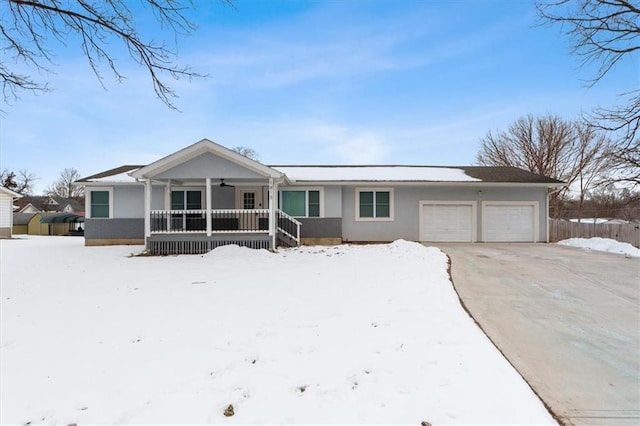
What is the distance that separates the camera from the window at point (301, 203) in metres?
13.6

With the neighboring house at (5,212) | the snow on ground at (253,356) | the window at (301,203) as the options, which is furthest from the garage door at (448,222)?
the neighboring house at (5,212)

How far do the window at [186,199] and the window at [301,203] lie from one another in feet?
11.7

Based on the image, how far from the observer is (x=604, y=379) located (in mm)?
3137

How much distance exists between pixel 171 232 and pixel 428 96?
12.2 metres

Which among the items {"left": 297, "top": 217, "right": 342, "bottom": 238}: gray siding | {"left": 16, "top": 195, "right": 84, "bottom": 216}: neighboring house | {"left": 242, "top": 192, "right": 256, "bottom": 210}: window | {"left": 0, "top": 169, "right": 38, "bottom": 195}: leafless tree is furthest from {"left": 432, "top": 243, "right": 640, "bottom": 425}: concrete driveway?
{"left": 0, "top": 169, "right": 38, "bottom": 195}: leafless tree

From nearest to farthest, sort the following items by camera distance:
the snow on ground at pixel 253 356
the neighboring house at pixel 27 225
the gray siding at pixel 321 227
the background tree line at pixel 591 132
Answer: the snow on ground at pixel 253 356
the background tree line at pixel 591 132
the gray siding at pixel 321 227
the neighboring house at pixel 27 225

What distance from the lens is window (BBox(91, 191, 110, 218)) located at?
1373cm

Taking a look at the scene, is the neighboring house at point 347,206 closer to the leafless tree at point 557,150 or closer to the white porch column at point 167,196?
the white porch column at point 167,196

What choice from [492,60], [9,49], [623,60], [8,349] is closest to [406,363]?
[8,349]

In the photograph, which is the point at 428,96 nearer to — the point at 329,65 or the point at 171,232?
the point at 329,65

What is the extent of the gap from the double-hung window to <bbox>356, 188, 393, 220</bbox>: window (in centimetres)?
1049

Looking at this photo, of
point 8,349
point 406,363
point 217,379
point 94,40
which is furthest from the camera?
point 94,40

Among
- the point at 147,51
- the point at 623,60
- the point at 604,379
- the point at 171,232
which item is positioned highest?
the point at 623,60

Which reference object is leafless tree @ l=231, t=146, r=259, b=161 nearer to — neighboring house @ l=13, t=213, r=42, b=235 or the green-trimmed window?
neighboring house @ l=13, t=213, r=42, b=235
